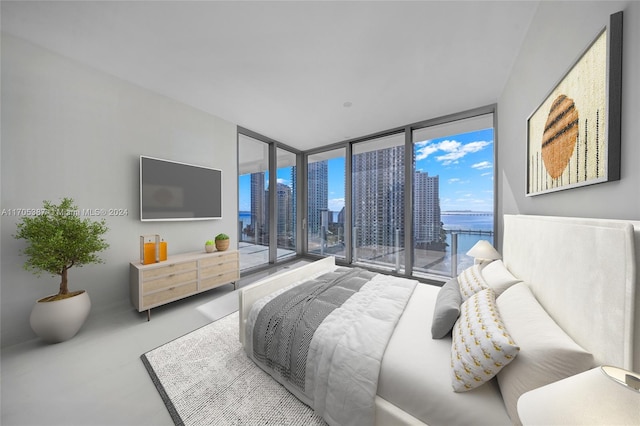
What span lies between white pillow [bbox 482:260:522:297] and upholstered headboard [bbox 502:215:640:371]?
8.5 inches

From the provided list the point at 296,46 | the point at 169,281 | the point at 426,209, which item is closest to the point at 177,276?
the point at 169,281

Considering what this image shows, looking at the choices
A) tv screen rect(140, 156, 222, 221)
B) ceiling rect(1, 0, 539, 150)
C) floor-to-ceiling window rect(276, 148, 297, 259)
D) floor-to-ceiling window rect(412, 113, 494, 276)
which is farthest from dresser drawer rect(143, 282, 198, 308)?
floor-to-ceiling window rect(412, 113, 494, 276)

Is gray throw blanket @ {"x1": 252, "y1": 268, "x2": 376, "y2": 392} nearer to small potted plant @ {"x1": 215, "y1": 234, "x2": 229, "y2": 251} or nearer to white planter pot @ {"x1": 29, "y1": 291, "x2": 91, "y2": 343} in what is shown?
small potted plant @ {"x1": 215, "y1": 234, "x2": 229, "y2": 251}

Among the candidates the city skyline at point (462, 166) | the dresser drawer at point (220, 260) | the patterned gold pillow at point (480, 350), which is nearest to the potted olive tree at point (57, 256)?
the dresser drawer at point (220, 260)

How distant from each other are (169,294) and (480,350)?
115 inches

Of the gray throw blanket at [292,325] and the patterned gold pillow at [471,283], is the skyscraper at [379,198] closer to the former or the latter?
the patterned gold pillow at [471,283]

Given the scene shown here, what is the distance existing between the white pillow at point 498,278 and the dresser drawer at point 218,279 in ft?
A: 9.95

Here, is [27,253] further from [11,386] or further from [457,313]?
[457,313]

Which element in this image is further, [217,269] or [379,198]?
[379,198]

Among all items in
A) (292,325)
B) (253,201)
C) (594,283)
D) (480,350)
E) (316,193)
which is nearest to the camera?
(594,283)

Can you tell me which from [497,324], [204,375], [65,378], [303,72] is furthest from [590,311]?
[65,378]

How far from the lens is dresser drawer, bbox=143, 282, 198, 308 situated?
2.29 metres

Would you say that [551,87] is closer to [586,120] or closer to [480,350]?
[586,120]

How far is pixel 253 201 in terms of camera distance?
414cm
